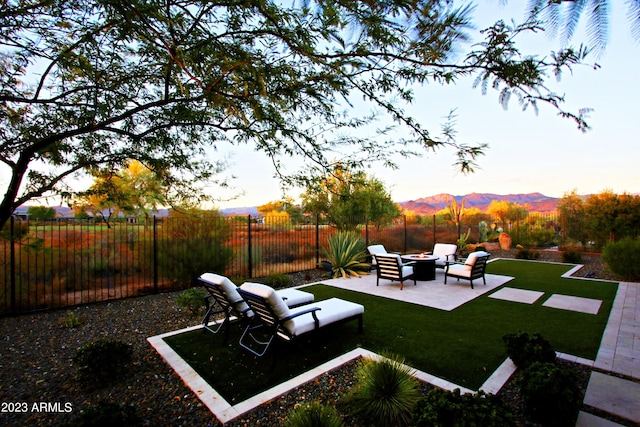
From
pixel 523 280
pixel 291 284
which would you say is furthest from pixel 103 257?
pixel 523 280

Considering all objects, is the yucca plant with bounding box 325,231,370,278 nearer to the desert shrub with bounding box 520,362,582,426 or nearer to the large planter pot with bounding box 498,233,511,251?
the desert shrub with bounding box 520,362,582,426

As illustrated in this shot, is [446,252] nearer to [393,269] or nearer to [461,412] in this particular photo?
[393,269]

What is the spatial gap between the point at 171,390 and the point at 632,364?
16.9 feet

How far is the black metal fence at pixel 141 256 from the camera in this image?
6086 mm

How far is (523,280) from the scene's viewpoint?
330 inches

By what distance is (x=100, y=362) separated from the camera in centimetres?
317

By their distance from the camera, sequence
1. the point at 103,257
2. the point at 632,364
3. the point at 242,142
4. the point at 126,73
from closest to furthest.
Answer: the point at 126,73, the point at 242,142, the point at 632,364, the point at 103,257

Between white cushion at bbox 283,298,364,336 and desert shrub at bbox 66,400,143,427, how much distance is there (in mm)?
1815

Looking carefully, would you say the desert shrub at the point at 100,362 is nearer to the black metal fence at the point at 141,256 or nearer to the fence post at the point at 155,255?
the black metal fence at the point at 141,256

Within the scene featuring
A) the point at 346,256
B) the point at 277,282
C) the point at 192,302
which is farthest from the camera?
the point at 346,256

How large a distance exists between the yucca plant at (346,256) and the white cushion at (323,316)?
178 inches

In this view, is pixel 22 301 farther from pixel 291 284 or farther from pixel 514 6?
pixel 514 6

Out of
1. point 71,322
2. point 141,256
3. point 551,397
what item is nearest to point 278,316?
point 551,397

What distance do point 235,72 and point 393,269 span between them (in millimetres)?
6600
